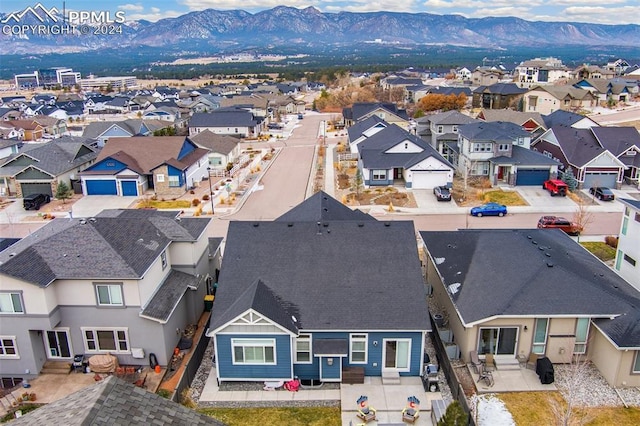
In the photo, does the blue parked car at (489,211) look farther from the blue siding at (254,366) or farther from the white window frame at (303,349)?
the blue siding at (254,366)

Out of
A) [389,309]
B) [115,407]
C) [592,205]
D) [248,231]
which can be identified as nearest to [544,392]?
[389,309]

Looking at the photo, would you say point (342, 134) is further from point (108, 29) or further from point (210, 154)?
point (108, 29)

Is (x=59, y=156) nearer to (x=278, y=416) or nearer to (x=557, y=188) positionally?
(x=278, y=416)

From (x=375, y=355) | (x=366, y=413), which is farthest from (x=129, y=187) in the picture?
(x=366, y=413)

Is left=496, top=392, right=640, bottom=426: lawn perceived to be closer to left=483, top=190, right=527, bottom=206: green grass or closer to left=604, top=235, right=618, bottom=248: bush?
left=604, top=235, right=618, bottom=248: bush

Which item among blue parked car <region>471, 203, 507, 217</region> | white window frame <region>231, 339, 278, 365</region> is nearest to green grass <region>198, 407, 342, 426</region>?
white window frame <region>231, 339, 278, 365</region>

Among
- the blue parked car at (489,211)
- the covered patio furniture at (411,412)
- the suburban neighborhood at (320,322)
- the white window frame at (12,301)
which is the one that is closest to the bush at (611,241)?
the suburban neighborhood at (320,322)
